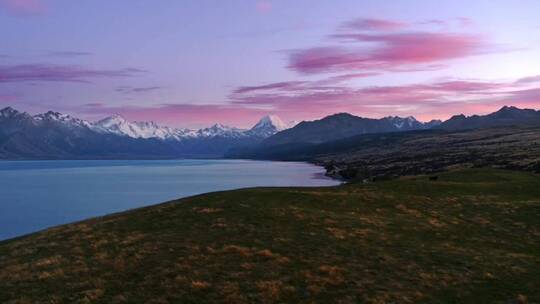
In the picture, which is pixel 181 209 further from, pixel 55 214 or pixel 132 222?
pixel 55 214

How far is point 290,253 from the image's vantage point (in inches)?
1054

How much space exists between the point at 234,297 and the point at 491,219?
94.0 feet

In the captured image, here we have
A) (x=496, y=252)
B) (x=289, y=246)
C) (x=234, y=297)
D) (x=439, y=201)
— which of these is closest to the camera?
(x=234, y=297)

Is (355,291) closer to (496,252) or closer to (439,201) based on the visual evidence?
(496,252)

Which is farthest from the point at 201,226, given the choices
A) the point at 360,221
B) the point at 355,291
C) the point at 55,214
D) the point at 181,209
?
the point at 55,214

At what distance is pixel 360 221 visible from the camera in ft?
119

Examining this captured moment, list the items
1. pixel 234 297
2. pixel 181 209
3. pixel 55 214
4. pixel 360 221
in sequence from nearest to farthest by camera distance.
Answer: pixel 234 297, pixel 360 221, pixel 181 209, pixel 55 214

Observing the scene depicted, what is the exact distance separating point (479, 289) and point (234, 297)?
39.5ft

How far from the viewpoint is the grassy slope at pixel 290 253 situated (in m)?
21.4

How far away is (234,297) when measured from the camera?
20.2 m

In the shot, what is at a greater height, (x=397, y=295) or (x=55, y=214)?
(x=397, y=295)

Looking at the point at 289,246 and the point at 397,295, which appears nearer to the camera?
the point at 397,295

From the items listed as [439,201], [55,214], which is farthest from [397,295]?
[55,214]

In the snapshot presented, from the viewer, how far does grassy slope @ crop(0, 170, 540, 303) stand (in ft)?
70.1
